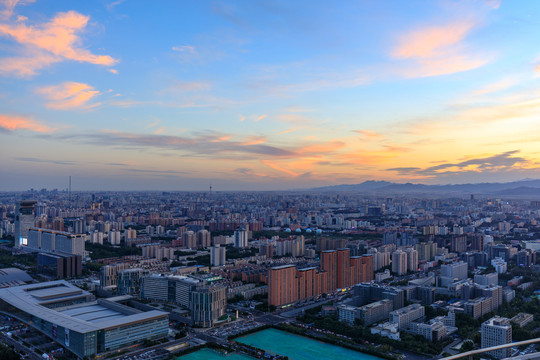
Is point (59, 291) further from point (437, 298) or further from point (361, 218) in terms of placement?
point (361, 218)

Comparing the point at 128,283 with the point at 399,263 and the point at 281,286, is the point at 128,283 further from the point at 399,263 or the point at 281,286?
the point at 399,263

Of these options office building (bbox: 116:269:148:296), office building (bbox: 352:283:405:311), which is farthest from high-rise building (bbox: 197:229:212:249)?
office building (bbox: 352:283:405:311)

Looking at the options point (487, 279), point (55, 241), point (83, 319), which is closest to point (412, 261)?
point (487, 279)

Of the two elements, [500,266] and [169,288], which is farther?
[500,266]

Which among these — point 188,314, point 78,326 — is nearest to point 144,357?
point 78,326

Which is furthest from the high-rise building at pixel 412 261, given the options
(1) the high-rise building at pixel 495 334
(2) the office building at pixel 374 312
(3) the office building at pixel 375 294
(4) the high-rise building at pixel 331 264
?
(1) the high-rise building at pixel 495 334
